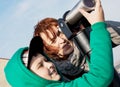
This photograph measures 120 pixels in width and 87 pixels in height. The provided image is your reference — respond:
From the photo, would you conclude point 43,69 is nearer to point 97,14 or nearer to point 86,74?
point 86,74

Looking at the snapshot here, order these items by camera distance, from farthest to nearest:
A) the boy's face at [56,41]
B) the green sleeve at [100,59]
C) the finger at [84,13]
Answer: the boy's face at [56,41]
the finger at [84,13]
the green sleeve at [100,59]

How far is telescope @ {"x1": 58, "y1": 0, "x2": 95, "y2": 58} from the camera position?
171 centimetres

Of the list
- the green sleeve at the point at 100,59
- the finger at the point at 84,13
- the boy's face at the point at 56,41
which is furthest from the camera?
the boy's face at the point at 56,41

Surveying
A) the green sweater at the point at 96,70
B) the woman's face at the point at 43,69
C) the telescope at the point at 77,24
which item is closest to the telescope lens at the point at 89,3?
the telescope at the point at 77,24

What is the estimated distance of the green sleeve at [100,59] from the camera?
1562mm

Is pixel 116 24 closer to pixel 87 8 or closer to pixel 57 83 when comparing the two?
pixel 87 8

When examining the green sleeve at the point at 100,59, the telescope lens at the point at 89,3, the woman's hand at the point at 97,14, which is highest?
the telescope lens at the point at 89,3

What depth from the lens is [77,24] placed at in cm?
186

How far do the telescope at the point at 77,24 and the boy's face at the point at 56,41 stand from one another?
0.03 m

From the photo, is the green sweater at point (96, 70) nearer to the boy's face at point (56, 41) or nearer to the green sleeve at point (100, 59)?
the green sleeve at point (100, 59)

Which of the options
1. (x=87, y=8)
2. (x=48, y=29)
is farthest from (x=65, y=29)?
(x=87, y=8)

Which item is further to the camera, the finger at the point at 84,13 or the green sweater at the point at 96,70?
the finger at the point at 84,13

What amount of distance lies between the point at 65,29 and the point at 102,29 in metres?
0.28

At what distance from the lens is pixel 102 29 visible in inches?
62.4
